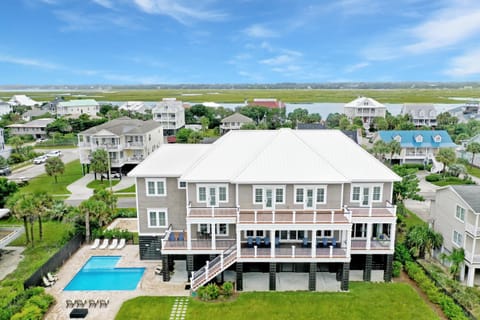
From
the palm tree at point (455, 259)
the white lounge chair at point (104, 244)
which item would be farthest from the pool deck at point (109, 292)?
the palm tree at point (455, 259)

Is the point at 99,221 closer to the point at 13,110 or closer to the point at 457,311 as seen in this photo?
the point at 457,311

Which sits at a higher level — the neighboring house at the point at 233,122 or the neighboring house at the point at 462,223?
the neighboring house at the point at 233,122

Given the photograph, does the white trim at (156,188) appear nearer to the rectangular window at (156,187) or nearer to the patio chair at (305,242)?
the rectangular window at (156,187)

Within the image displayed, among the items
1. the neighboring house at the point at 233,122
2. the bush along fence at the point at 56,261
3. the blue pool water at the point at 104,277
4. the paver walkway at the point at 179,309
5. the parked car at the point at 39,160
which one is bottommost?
the blue pool water at the point at 104,277

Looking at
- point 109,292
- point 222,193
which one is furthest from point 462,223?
point 109,292

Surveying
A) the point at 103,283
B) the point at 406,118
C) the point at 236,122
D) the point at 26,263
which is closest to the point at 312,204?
the point at 103,283

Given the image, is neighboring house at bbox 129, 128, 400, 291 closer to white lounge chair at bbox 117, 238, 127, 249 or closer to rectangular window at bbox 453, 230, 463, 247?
white lounge chair at bbox 117, 238, 127, 249
